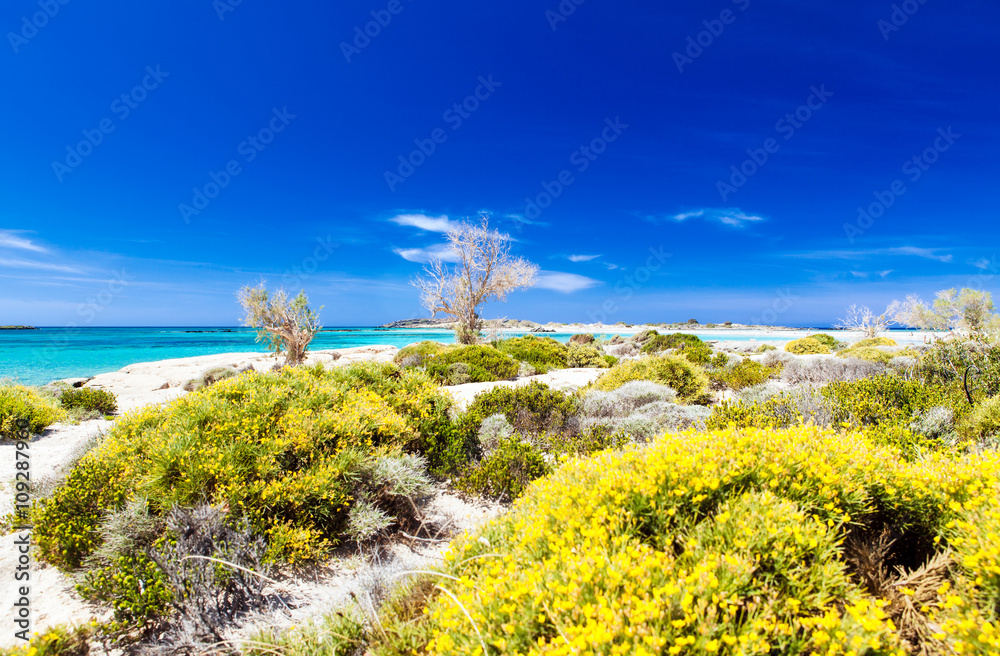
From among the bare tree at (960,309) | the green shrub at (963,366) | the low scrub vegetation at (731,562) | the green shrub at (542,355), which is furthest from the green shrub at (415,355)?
the bare tree at (960,309)

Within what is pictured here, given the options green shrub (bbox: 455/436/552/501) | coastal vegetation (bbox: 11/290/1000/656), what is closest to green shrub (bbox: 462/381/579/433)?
coastal vegetation (bbox: 11/290/1000/656)

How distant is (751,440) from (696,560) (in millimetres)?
1394

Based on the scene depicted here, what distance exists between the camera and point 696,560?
2230 millimetres

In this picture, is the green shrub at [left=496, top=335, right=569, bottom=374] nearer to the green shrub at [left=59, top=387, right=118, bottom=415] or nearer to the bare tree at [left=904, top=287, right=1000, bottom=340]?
the green shrub at [left=59, top=387, right=118, bottom=415]

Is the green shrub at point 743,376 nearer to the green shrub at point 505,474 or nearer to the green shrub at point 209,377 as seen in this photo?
the green shrub at point 505,474

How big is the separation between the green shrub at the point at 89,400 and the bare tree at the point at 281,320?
5748 millimetres

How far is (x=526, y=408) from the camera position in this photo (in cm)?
745

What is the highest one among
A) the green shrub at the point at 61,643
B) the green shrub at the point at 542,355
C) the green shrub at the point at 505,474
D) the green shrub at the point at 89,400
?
the green shrub at the point at 542,355

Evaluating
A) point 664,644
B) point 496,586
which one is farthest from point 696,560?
point 496,586

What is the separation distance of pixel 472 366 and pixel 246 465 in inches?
378

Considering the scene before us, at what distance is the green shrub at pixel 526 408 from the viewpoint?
697 cm

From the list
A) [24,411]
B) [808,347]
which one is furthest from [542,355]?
[808,347]

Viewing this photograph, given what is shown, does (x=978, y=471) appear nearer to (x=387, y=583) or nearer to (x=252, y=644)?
(x=387, y=583)

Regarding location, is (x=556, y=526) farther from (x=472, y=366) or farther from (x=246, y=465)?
(x=472, y=366)
